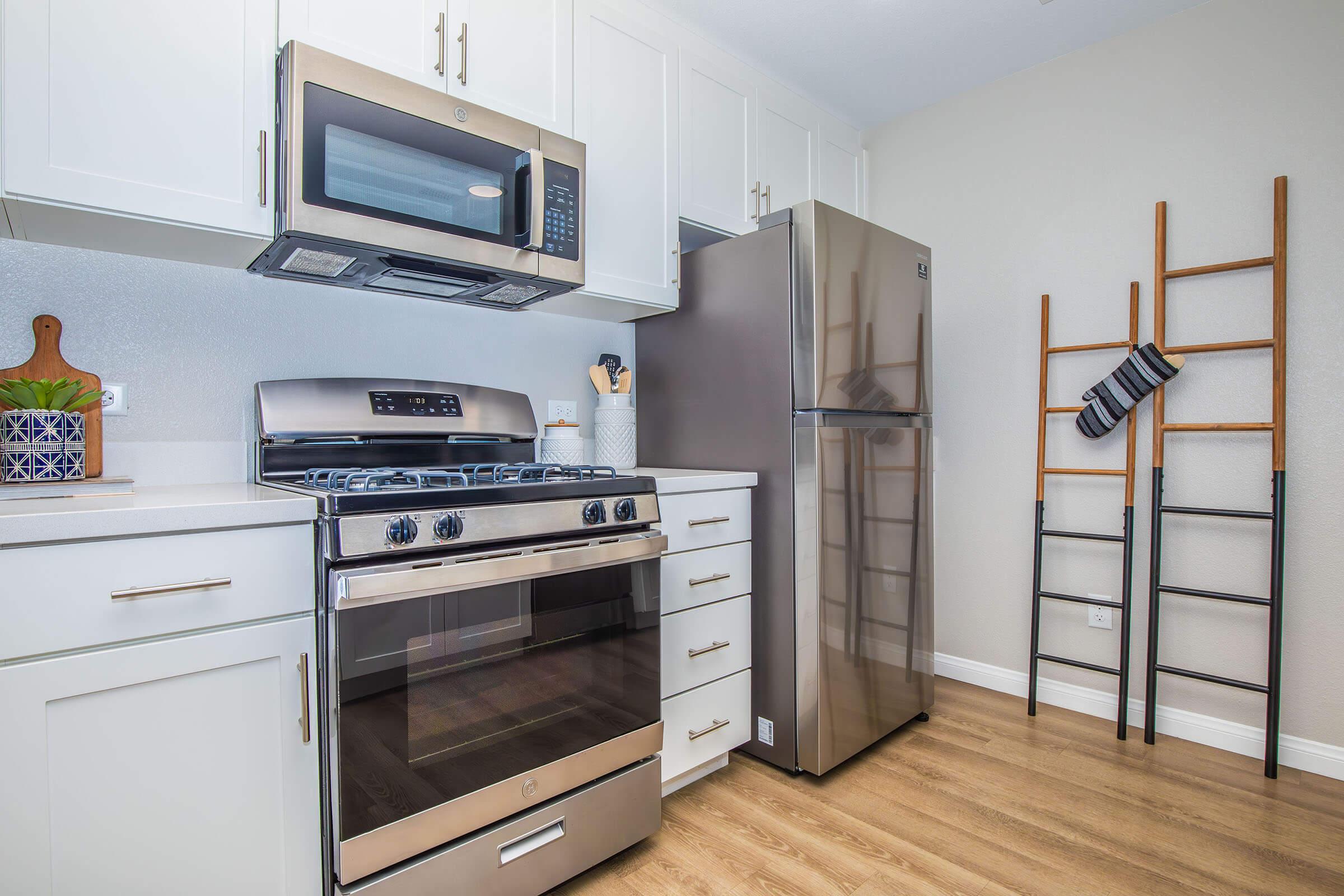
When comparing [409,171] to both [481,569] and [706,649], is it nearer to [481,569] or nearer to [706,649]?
[481,569]

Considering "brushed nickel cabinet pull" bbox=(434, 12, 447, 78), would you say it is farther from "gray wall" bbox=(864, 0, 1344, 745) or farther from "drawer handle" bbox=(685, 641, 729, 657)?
"gray wall" bbox=(864, 0, 1344, 745)

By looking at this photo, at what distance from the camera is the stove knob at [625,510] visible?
152 cm

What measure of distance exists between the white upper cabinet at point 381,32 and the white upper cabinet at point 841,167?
1.71 m

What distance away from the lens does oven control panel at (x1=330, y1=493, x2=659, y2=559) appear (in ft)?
3.73

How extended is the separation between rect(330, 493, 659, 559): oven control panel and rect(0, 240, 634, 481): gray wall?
2.49ft

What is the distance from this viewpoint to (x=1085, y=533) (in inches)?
98.3

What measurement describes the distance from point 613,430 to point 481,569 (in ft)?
3.56

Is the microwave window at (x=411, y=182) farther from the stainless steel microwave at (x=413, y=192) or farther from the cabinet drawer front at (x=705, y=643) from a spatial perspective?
the cabinet drawer front at (x=705, y=643)

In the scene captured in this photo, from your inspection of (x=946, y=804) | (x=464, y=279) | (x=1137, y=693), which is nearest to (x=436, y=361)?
(x=464, y=279)

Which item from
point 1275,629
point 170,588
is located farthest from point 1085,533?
point 170,588

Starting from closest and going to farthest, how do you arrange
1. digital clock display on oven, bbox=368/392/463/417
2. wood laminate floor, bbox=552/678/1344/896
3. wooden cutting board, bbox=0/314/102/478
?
wooden cutting board, bbox=0/314/102/478 < wood laminate floor, bbox=552/678/1344/896 < digital clock display on oven, bbox=368/392/463/417

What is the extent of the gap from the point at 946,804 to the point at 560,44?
2.43 meters

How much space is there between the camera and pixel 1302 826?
174 cm

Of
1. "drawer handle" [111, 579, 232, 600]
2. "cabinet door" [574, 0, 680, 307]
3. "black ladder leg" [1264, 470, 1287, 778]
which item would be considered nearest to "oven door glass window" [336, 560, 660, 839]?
"drawer handle" [111, 579, 232, 600]
